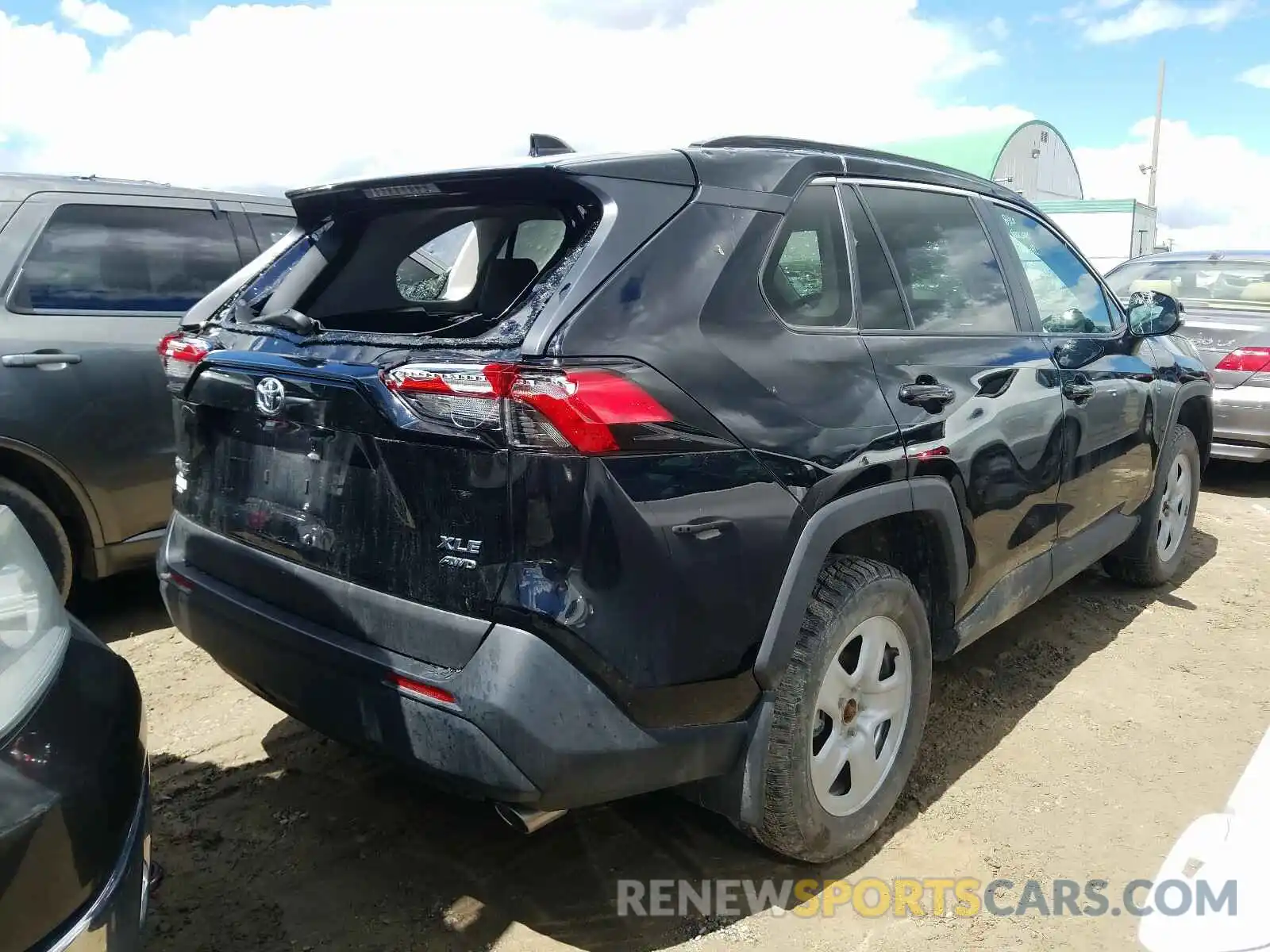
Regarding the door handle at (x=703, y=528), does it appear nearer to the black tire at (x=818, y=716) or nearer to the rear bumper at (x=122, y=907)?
the black tire at (x=818, y=716)

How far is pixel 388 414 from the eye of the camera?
1973 mm

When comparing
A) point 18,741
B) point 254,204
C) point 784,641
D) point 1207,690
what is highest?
point 254,204

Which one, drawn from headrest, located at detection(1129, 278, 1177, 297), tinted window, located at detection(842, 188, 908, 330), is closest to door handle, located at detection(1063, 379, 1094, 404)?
tinted window, located at detection(842, 188, 908, 330)

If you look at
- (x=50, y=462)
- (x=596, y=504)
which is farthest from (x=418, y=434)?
(x=50, y=462)

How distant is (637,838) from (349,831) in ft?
2.69

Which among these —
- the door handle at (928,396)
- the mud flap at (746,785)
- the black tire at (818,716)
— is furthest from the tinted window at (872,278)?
the mud flap at (746,785)

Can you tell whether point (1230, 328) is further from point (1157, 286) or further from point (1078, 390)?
point (1078, 390)

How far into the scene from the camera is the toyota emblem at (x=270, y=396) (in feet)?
7.21

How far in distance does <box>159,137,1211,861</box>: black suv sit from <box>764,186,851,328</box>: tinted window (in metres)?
0.01

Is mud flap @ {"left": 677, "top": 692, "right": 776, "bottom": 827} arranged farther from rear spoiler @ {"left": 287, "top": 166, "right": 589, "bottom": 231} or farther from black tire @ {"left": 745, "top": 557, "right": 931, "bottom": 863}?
rear spoiler @ {"left": 287, "top": 166, "right": 589, "bottom": 231}

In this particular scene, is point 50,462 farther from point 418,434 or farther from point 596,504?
point 596,504

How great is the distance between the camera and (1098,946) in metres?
2.32

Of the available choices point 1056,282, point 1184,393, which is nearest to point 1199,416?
point 1184,393

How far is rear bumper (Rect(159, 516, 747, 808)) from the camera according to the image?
1.85m
